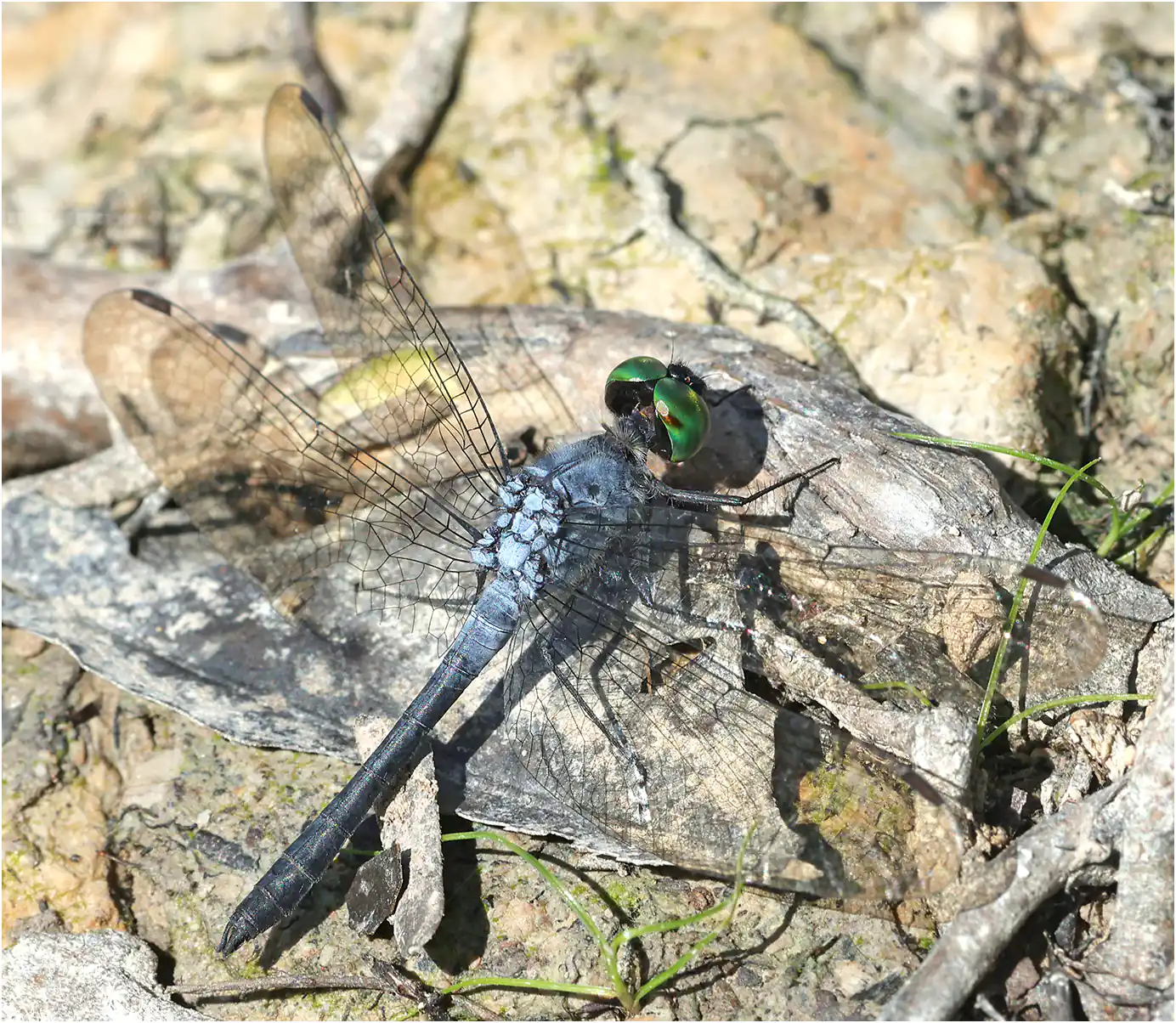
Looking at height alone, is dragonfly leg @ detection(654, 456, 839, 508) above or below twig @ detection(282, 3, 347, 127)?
below

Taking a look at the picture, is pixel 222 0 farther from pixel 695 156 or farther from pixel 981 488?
pixel 981 488

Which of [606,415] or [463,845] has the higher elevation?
[606,415]

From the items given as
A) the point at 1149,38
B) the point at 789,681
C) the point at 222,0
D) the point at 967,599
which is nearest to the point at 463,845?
the point at 789,681

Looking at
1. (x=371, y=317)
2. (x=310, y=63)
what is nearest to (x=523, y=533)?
(x=371, y=317)

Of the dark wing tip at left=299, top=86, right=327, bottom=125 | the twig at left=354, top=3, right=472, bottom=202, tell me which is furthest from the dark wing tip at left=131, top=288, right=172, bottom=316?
the twig at left=354, top=3, right=472, bottom=202

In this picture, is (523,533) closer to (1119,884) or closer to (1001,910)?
(1001,910)

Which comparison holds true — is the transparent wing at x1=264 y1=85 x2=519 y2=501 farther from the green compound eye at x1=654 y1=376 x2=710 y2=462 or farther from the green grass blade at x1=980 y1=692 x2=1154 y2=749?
the green grass blade at x1=980 y1=692 x2=1154 y2=749

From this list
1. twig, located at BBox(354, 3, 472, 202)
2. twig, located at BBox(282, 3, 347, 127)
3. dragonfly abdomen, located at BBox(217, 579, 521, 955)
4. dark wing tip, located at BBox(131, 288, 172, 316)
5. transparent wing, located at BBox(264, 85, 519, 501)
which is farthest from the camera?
twig, located at BBox(282, 3, 347, 127)
